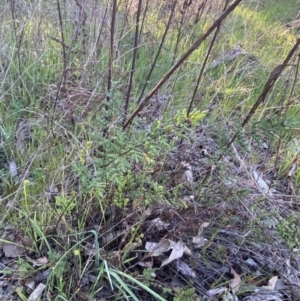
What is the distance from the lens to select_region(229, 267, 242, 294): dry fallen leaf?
123 centimetres

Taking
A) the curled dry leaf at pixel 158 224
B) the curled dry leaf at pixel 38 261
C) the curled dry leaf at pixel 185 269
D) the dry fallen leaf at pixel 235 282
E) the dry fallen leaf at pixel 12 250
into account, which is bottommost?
the dry fallen leaf at pixel 12 250

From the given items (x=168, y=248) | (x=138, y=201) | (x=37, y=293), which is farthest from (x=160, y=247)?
(x=37, y=293)

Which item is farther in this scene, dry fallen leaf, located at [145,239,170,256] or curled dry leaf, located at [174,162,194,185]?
curled dry leaf, located at [174,162,194,185]

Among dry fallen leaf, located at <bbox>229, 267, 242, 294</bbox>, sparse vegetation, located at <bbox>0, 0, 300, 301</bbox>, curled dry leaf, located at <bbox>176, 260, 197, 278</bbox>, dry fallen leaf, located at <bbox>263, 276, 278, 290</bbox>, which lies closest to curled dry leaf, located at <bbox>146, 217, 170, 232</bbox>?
sparse vegetation, located at <bbox>0, 0, 300, 301</bbox>

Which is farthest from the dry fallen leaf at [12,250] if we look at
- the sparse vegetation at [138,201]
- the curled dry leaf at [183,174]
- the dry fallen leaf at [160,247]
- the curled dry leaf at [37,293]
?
the curled dry leaf at [183,174]

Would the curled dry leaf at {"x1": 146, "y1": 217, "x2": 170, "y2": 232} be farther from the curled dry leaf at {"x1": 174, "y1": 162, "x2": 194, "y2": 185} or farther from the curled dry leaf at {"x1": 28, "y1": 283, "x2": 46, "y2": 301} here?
the curled dry leaf at {"x1": 28, "y1": 283, "x2": 46, "y2": 301}

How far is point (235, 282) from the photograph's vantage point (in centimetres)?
126

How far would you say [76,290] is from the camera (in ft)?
3.72

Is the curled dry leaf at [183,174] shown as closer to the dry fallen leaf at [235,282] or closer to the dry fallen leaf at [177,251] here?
Answer: the dry fallen leaf at [177,251]

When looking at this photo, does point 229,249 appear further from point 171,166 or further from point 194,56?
point 194,56

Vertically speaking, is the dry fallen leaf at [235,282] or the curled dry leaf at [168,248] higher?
the curled dry leaf at [168,248]

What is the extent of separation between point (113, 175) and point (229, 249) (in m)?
0.57

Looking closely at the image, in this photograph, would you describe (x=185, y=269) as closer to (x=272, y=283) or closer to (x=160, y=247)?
(x=160, y=247)

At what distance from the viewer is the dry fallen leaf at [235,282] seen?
4.04 ft
